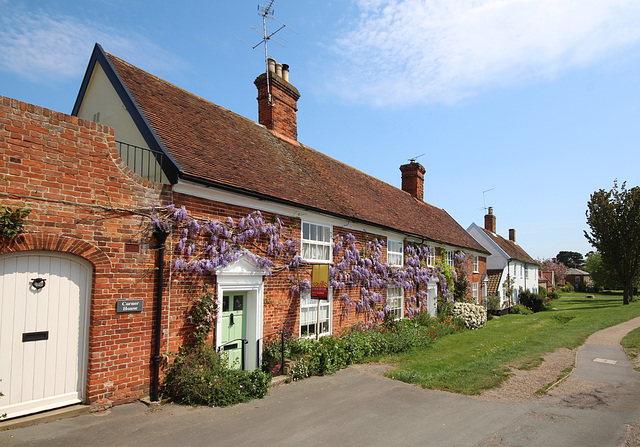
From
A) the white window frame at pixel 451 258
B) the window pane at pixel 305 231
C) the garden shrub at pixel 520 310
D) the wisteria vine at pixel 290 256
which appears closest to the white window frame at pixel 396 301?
the wisteria vine at pixel 290 256

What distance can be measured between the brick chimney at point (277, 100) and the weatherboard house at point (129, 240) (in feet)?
8.38

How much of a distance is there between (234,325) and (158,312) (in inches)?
83.6

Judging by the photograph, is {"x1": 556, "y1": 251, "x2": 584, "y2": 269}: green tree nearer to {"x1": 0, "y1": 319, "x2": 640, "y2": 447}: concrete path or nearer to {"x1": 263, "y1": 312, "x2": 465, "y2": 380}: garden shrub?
{"x1": 263, "y1": 312, "x2": 465, "y2": 380}: garden shrub

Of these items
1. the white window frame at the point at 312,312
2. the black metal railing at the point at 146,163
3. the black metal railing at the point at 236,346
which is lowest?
the black metal railing at the point at 236,346

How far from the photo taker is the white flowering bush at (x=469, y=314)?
18969mm

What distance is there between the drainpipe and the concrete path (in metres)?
0.45

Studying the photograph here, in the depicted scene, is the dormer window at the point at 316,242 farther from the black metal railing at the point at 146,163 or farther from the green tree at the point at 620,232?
the green tree at the point at 620,232

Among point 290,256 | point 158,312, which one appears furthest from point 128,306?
point 290,256

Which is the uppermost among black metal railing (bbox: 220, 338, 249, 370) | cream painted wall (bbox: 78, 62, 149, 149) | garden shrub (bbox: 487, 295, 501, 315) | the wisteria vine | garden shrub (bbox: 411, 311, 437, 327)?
cream painted wall (bbox: 78, 62, 149, 149)

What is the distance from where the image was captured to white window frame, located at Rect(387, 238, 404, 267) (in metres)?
15.0

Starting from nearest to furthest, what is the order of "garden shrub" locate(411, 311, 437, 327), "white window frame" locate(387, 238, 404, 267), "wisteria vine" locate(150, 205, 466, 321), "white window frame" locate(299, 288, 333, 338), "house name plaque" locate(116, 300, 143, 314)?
"house name plaque" locate(116, 300, 143, 314) < "wisteria vine" locate(150, 205, 466, 321) < "white window frame" locate(299, 288, 333, 338) < "white window frame" locate(387, 238, 404, 267) < "garden shrub" locate(411, 311, 437, 327)

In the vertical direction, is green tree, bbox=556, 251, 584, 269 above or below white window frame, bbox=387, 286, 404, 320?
above

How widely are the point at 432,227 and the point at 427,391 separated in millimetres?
12603

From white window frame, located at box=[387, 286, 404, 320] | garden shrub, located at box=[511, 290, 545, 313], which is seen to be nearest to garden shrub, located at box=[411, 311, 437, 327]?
white window frame, located at box=[387, 286, 404, 320]
